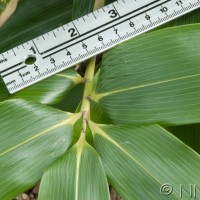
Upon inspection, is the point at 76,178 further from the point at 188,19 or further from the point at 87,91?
the point at 188,19

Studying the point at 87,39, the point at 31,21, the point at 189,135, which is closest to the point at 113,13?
the point at 87,39

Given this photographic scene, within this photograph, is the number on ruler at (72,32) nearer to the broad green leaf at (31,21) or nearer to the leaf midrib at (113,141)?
the broad green leaf at (31,21)

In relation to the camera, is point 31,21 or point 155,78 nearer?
point 155,78

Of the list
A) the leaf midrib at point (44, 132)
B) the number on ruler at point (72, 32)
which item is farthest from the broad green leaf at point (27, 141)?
the number on ruler at point (72, 32)

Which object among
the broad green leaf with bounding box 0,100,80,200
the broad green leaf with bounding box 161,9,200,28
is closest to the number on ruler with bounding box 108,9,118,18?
the broad green leaf with bounding box 161,9,200,28

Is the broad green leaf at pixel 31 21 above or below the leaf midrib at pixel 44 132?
above

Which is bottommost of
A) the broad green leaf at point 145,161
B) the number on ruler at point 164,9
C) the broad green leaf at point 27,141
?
the broad green leaf at point 145,161

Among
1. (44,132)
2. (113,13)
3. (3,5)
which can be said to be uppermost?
(3,5)
